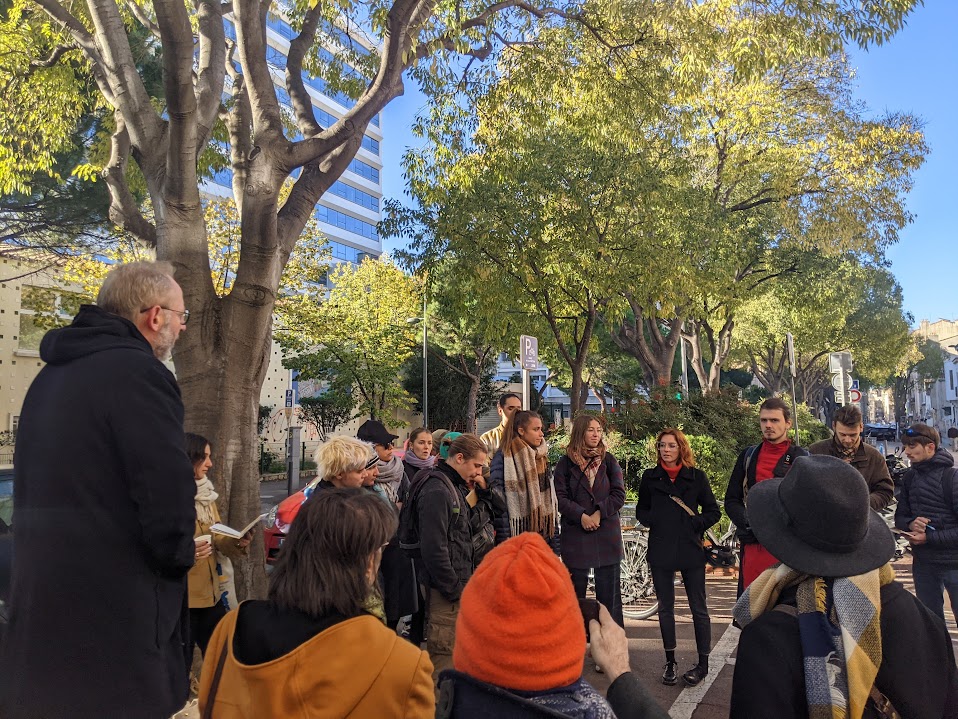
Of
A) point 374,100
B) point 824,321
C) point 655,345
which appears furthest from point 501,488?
point 824,321

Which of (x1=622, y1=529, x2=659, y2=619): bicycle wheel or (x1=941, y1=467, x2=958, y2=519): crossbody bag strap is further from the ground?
(x1=941, y1=467, x2=958, y2=519): crossbody bag strap

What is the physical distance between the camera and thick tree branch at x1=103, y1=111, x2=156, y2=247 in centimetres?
585

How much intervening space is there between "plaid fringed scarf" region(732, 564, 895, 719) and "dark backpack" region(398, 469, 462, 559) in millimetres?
2675

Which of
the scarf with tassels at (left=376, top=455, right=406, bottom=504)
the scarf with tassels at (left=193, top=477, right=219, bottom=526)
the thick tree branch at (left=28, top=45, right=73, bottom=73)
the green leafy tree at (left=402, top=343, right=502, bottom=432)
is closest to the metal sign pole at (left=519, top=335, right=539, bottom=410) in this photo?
the scarf with tassels at (left=376, top=455, right=406, bottom=504)

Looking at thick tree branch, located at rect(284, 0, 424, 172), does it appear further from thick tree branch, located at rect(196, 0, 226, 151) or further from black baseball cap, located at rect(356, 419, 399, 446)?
black baseball cap, located at rect(356, 419, 399, 446)

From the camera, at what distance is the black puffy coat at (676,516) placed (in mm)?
5008

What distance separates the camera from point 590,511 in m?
5.18

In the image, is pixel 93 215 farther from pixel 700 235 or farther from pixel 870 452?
pixel 870 452

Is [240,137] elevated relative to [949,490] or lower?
elevated

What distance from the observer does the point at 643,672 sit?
5.06 metres

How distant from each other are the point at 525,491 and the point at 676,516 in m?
1.09

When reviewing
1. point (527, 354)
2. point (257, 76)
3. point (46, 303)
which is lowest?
point (527, 354)

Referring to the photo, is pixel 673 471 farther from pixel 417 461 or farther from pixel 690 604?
pixel 417 461

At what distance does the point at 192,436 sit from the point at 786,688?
3336 mm
